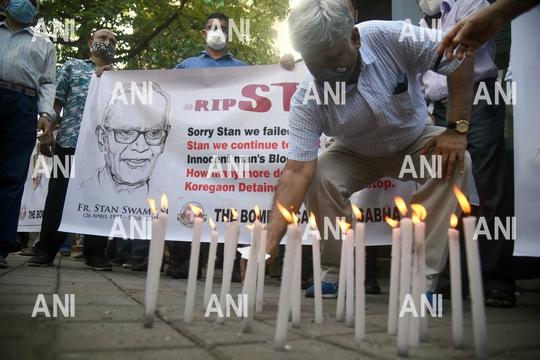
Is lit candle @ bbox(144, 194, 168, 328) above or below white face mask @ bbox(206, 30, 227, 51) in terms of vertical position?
below

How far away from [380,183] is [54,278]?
2.40 metres

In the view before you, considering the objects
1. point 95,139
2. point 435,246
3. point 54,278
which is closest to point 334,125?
point 435,246

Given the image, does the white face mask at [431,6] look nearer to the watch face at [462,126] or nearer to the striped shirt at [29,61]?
the watch face at [462,126]

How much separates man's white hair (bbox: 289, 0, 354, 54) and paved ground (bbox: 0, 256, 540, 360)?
50.2 inches

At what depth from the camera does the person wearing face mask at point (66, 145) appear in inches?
185

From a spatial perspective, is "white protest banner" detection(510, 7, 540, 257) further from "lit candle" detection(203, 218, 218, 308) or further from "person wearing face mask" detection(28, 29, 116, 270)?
"person wearing face mask" detection(28, 29, 116, 270)

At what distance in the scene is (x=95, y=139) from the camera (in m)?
4.89

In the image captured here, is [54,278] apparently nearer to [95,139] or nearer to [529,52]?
[95,139]

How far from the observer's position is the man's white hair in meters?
2.53

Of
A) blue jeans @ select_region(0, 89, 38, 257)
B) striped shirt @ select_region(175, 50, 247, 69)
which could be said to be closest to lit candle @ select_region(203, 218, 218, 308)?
blue jeans @ select_region(0, 89, 38, 257)

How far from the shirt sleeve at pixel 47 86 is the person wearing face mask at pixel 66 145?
0.29 m

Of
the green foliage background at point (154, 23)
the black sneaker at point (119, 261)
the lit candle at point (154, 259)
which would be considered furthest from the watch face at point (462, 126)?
the green foliage background at point (154, 23)

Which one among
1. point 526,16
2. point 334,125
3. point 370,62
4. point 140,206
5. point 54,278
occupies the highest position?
point 526,16

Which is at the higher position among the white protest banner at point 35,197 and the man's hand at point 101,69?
the man's hand at point 101,69
